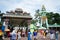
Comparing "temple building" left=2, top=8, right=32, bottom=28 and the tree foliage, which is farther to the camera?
the tree foliage

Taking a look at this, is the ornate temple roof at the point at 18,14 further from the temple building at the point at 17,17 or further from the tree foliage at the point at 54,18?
the tree foliage at the point at 54,18

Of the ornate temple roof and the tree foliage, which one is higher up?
the ornate temple roof

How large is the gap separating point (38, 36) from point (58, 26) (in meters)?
39.4

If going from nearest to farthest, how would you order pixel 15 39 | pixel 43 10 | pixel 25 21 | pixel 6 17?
pixel 15 39, pixel 43 10, pixel 6 17, pixel 25 21

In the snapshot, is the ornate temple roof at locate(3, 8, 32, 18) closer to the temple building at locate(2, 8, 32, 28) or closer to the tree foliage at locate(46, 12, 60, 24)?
the temple building at locate(2, 8, 32, 28)

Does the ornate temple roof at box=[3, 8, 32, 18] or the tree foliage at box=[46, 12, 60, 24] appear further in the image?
the tree foliage at box=[46, 12, 60, 24]

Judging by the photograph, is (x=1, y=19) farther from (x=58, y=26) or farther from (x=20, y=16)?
(x=58, y=26)

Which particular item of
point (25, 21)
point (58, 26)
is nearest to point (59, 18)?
point (58, 26)

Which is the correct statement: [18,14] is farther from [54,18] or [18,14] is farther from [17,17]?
[54,18]

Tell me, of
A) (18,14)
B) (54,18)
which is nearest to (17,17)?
(18,14)

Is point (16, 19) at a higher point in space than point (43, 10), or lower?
lower

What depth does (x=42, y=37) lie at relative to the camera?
19016 mm

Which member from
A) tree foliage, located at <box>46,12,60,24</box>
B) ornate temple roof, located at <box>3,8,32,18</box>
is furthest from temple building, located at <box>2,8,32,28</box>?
tree foliage, located at <box>46,12,60,24</box>

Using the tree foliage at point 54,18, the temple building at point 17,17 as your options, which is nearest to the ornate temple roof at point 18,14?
the temple building at point 17,17
